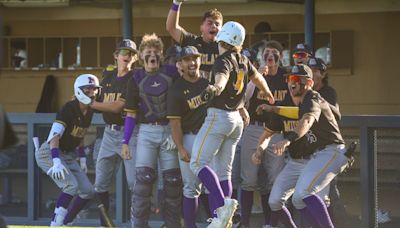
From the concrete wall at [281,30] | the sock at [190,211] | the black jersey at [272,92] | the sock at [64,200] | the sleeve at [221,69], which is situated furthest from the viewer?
the concrete wall at [281,30]

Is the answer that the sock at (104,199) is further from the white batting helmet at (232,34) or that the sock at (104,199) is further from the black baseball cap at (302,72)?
the black baseball cap at (302,72)

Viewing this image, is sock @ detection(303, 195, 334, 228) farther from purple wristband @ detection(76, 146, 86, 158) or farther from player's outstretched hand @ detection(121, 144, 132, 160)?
purple wristband @ detection(76, 146, 86, 158)

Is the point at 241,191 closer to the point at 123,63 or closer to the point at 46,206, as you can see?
the point at 123,63

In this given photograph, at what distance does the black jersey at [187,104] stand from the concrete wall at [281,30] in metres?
5.69

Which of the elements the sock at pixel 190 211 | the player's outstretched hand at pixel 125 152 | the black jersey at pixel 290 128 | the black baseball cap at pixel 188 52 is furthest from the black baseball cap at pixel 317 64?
the player's outstretched hand at pixel 125 152

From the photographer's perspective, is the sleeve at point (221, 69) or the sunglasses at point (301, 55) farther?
the sunglasses at point (301, 55)

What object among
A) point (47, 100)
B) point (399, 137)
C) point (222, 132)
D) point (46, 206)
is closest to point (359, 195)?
point (399, 137)

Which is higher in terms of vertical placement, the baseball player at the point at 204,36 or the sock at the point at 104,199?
the baseball player at the point at 204,36

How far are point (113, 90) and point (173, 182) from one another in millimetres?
1220

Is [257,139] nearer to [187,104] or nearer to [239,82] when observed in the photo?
[187,104]

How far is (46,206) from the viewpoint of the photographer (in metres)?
9.82

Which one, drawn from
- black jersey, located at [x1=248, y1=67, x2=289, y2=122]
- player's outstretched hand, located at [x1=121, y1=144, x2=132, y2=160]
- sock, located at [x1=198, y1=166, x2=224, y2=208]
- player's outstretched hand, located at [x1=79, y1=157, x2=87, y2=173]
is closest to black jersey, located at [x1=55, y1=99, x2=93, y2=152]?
player's outstretched hand, located at [x1=79, y1=157, x2=87, y2=173]

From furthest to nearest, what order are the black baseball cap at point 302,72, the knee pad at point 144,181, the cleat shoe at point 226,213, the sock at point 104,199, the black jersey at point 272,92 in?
the sock at point 104,199
the black jersey at point 272,92
the knee pad at point 144,181
the black baseball cap at point 302,72
the cleat shoe at point 226,213

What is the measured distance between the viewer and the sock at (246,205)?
840cm
